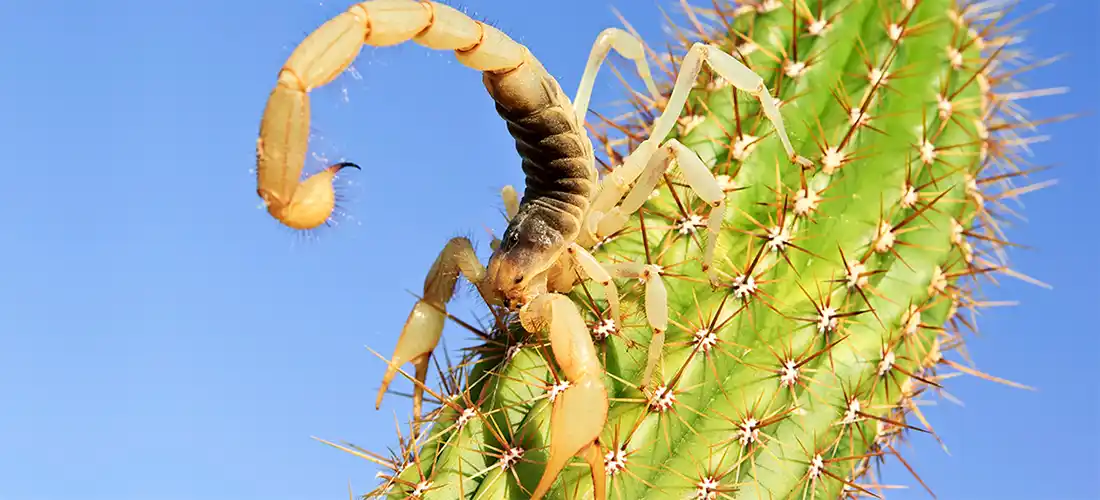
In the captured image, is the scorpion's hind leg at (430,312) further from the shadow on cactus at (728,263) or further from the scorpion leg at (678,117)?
the scorpion leg at (678,117)

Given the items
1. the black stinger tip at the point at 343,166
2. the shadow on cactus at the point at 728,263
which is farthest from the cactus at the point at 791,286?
the black stinger tip at the point at 343,166

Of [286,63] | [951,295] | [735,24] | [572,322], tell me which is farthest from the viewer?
[735,24]

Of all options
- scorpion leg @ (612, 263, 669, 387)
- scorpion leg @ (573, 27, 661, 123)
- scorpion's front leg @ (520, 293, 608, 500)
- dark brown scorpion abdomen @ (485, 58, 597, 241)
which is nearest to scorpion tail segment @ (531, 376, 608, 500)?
scorpion's front leg @ (520, 293, 608, 500)

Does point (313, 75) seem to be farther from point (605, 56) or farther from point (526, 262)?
point (605, 56)

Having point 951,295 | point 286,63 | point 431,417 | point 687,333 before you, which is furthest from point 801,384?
point 286,63

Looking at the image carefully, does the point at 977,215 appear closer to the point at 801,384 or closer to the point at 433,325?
the point at 801,384

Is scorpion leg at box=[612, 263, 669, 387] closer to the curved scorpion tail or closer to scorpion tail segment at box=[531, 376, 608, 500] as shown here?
scorpion tail segment at box=[531, 376, 608, 500]

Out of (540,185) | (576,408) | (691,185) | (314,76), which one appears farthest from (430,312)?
(314,76)
